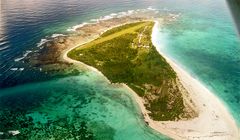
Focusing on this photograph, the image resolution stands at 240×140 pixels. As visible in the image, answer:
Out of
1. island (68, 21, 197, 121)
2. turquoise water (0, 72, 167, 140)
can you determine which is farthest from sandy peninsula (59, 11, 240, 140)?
turquoise water (0, 72, 167, 140)

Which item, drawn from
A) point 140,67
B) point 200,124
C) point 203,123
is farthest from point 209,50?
point 200,124

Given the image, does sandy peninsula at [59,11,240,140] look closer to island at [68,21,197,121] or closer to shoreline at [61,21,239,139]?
shoreline at [61,21,239,139]

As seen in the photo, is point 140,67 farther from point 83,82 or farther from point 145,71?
point 83,82

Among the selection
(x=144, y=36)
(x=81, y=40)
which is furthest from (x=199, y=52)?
(x=81, y=40)

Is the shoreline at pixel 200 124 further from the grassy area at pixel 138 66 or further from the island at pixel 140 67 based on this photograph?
the grassy area at pixel 138 66

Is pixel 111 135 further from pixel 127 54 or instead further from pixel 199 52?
pixel 199 52

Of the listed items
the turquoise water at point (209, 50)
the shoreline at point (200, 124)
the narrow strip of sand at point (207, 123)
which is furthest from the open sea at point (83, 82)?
the narrow strip of sand at point (207, 123)
